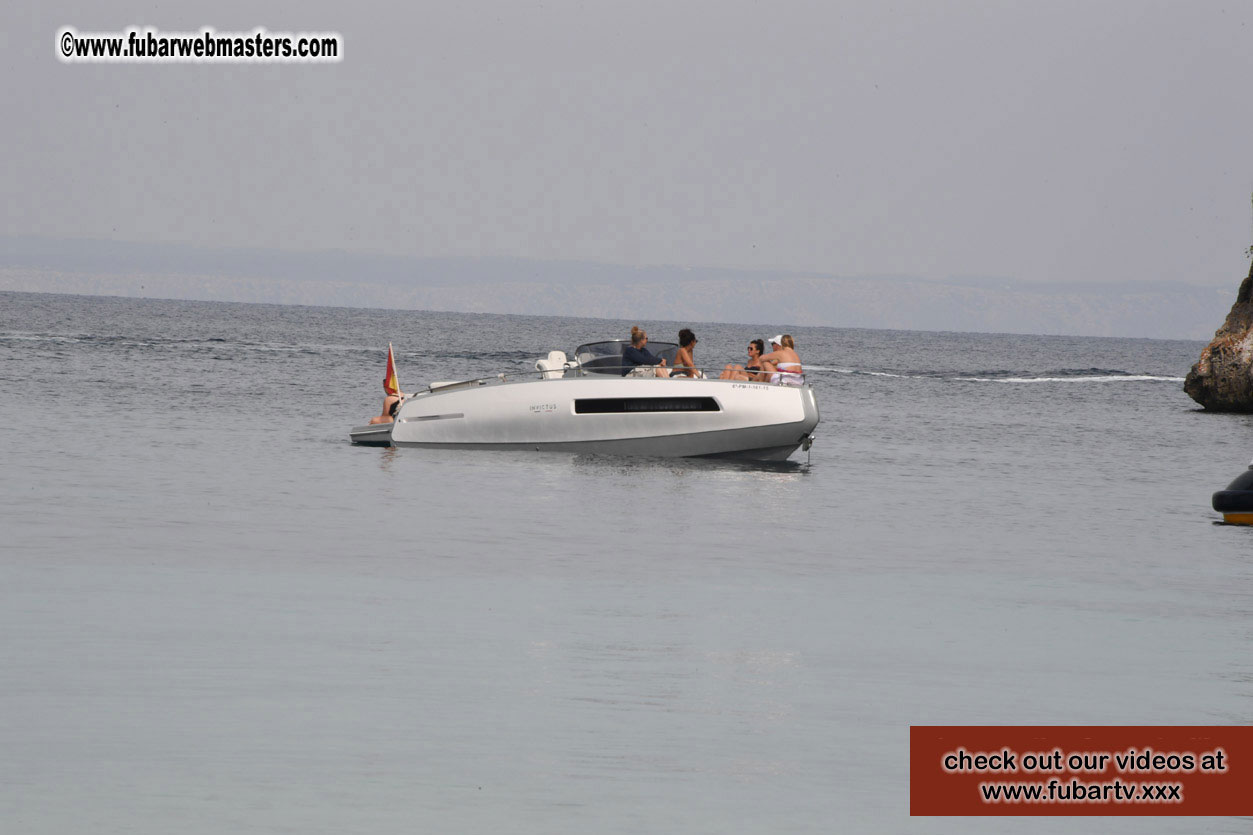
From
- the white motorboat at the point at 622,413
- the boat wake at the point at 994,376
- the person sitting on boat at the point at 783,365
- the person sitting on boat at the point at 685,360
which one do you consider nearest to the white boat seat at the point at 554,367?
the white motorboat at the point at 622,413

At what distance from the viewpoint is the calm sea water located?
6.09 meters

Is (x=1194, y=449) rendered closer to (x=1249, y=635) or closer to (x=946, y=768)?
(x=1249, y=635)

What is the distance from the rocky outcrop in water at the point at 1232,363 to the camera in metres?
44.5

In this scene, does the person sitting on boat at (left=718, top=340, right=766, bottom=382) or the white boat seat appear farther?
the white boat seat

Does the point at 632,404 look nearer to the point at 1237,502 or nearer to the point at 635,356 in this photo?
the point at 635,356

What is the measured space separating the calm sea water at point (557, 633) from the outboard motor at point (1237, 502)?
0.92 feet

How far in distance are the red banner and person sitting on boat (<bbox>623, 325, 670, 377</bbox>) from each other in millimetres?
14487

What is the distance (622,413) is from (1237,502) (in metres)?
8.84

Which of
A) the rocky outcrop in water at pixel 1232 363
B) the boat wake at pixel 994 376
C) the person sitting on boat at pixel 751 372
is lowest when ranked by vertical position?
the boat wake at pixel 994 376

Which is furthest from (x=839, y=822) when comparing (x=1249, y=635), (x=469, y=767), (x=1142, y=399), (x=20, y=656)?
(x=1142, y=399)

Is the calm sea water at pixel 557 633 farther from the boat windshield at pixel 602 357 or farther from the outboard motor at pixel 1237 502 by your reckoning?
the boat windshield at pixel 602 357

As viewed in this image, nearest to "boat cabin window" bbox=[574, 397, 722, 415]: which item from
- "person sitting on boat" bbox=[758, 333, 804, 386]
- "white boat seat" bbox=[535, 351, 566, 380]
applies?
"white boat seat" bbox=[535, 351, 566, 380]

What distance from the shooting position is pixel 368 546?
13102mm

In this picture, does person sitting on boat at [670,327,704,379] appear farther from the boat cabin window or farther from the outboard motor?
the outboard motor
